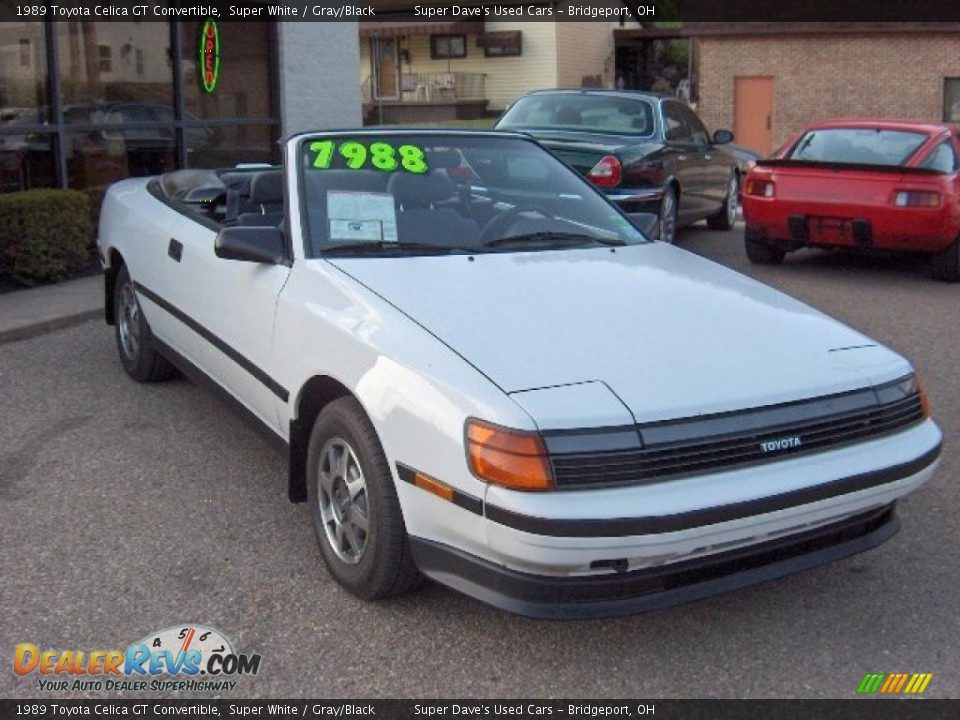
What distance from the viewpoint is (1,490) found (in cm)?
489

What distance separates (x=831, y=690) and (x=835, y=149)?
792 cm

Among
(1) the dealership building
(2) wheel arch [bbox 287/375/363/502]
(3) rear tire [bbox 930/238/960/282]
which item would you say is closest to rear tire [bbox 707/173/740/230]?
(3) rear tire [bbox 930/238/960/282]

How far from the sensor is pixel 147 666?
11.3 feet

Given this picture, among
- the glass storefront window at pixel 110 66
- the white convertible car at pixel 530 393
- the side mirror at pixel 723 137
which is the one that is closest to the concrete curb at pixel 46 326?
the white convertible car at pixel 530 393

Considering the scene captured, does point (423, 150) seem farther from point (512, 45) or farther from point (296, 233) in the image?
point (512, 45)

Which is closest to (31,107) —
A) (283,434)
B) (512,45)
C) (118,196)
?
(118,196)

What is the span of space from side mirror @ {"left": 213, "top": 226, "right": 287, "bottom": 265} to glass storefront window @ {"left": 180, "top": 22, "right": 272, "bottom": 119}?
918 cm

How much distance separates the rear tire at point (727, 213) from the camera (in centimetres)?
1380

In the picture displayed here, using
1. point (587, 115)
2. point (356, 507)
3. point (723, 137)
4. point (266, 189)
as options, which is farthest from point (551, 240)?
point (723, 137)

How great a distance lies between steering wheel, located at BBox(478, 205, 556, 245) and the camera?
4.65 m

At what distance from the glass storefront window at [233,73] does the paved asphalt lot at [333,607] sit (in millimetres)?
8476

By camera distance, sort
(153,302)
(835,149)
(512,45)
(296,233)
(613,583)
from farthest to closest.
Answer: (512,45), (835,149), (153,302), (296,233), (613,583)

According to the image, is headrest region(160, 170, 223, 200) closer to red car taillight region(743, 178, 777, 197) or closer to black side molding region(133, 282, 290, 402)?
black side molding region(133, 282, 290, 402)

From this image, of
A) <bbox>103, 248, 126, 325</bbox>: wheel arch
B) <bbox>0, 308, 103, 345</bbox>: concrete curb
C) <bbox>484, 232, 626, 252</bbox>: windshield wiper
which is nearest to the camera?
<bbox>484, 232, 626, 252</bbox>: windshield wiper
